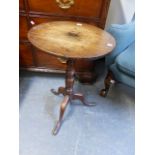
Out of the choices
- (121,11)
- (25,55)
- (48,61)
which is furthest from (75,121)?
(121,11)

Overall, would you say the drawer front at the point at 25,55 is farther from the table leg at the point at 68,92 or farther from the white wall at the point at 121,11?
the white wall at the point at 121,11

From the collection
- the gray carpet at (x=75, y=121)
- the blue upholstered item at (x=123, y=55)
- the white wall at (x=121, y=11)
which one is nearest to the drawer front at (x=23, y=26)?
the gray carpet at (x=75, y=121)

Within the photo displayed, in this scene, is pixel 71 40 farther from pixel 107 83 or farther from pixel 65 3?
pixel 107 83

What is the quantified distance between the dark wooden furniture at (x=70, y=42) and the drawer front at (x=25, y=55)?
0.43 meters

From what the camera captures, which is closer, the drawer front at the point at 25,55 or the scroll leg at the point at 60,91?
the scroll leg at the point at 60,91

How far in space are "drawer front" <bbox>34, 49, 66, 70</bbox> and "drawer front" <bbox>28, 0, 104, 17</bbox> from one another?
39cm

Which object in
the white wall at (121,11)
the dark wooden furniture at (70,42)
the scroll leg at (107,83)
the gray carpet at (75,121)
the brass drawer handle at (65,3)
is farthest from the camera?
the white wall at (121,11)

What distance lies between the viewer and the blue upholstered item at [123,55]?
173 centimetres

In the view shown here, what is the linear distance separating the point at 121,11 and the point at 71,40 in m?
1.13

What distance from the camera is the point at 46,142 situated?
1533 mm

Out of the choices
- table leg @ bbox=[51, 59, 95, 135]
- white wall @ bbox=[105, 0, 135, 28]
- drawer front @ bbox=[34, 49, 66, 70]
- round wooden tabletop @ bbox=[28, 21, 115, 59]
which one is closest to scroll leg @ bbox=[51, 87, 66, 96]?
table leg @ bbox=[51, 59, 95, 135]
